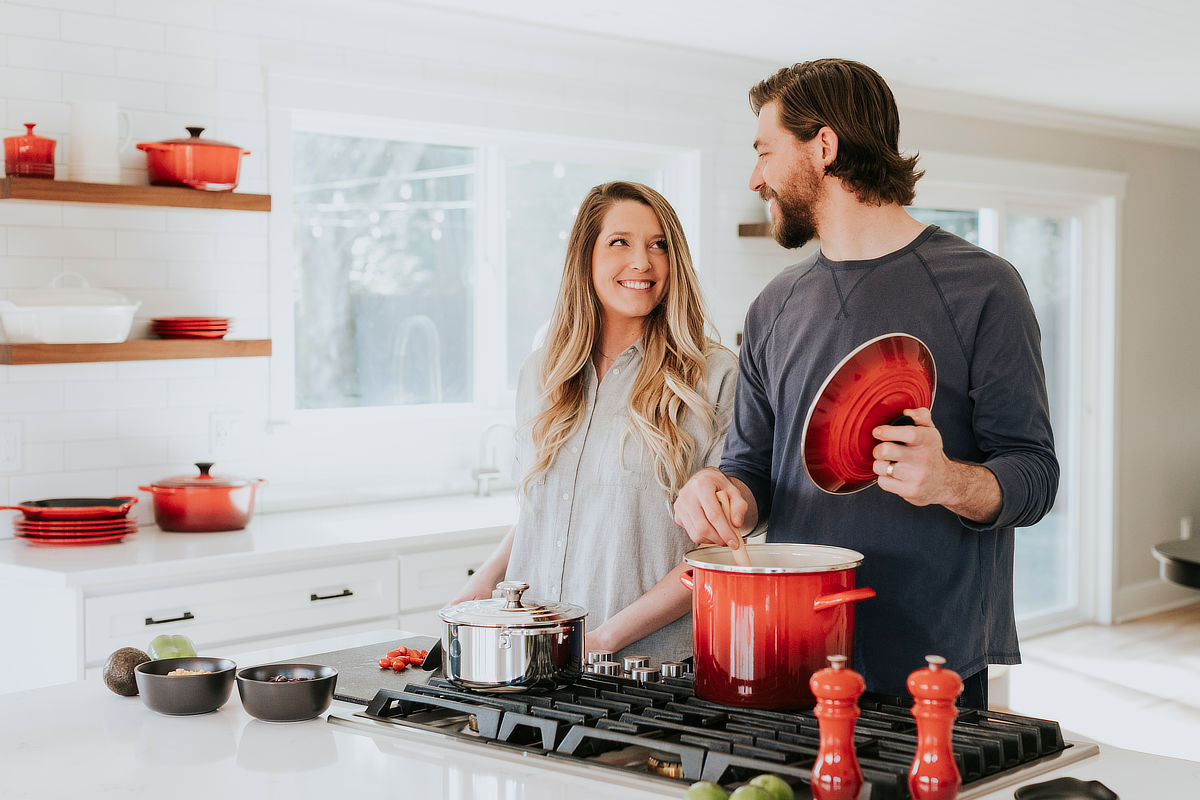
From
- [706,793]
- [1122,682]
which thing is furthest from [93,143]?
[1122,682]

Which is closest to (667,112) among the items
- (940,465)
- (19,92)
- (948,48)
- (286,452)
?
(948,48)

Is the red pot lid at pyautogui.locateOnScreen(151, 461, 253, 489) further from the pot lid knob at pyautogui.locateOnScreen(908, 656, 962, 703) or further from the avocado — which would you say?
the pot lid knob at pyautogui.locateOnScreen(908, 656, 962, 703)

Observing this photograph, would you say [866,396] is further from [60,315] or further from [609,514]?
[60,315]

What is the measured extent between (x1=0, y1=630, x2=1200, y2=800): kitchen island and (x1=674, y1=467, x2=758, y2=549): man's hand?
0.41 metres

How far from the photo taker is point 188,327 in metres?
3.54

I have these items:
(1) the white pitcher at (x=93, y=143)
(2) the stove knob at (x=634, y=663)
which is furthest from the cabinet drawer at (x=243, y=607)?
(2) the stove knob at (x=634, y=663)

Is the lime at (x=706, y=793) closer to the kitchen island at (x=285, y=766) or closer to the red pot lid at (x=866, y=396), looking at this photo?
the kitchen island at (x=285, y=766)

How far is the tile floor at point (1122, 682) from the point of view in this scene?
5.05 metres

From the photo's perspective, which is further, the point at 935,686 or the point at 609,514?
the point at 609,514

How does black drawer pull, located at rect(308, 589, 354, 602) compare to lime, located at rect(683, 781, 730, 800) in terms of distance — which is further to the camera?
black drawer pull, located at rect(308, 589, 354, 602)

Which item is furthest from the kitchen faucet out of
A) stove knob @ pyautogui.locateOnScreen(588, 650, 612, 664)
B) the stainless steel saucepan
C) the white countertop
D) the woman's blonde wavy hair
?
the stainless steel saucepan

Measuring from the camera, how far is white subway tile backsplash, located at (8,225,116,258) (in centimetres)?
339

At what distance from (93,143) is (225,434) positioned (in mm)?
948

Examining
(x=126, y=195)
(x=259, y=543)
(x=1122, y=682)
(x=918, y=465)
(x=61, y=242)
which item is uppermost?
(x=126, y=195)
